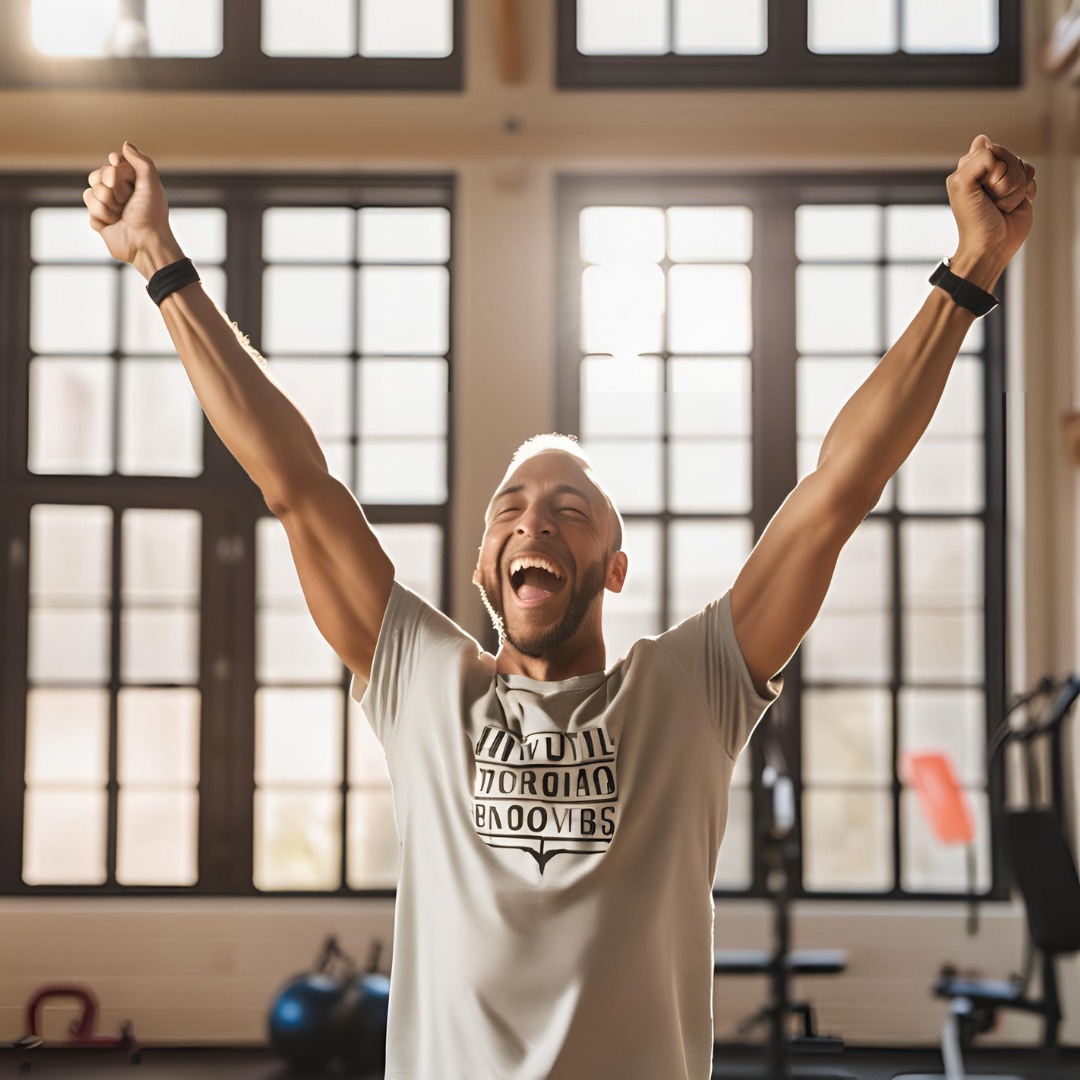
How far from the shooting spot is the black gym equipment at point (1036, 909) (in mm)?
3244

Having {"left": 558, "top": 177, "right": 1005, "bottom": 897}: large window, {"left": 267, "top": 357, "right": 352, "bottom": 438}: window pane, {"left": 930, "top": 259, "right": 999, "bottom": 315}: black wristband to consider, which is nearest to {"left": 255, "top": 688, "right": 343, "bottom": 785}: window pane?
{"left": 267, "top": 357, "right": 352, "bottom": 438}: window pane

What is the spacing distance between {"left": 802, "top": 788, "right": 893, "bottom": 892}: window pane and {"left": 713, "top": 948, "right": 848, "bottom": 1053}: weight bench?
0.53 m

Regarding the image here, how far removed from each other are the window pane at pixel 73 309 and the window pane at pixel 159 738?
1.57 meters

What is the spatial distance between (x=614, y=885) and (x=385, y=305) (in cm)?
433

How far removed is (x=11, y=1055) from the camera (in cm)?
443

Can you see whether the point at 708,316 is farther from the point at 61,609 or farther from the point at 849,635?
the point at 61,609

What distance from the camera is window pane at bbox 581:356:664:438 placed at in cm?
500

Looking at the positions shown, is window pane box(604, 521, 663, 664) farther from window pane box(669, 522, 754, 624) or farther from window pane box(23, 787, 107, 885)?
window pane box(23, 787, 107, 885)

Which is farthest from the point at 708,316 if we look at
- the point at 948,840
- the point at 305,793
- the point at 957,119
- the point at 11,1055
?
the point at 11,1055

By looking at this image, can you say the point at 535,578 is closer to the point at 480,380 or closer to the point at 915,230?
the point at 480,380

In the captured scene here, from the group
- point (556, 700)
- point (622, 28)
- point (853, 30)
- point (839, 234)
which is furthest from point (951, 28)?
point (556, 700)

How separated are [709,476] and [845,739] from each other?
1.26m

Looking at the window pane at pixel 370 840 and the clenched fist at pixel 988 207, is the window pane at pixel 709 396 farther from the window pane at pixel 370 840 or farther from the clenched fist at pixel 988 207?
the clenched fist at pixel 988 207

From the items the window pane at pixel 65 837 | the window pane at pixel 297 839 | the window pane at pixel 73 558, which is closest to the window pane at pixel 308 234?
the window pane at pixel 73 558
